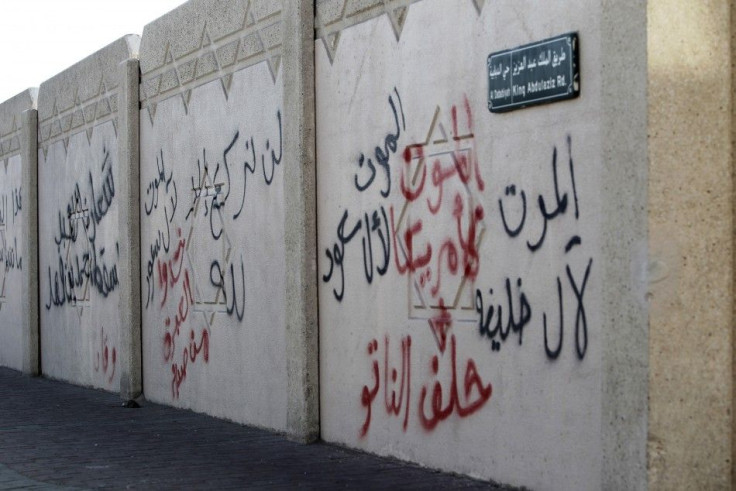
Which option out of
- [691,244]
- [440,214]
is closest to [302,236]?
[440,214]

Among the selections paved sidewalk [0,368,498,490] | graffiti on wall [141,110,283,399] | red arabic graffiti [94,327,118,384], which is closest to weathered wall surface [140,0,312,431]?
graffiti on wall [141,110,283,399]

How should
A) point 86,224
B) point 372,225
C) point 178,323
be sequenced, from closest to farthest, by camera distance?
point 372,225 → point 178,323 → point 86,224

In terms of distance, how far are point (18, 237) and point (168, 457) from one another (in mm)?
10076

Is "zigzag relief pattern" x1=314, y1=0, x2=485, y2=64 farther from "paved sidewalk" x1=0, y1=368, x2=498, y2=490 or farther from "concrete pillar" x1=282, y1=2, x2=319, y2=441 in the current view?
"paved sidewalk" x1=0, y1=368, x2=498, y2=490

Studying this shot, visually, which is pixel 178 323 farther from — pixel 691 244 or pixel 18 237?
pixel 691 244

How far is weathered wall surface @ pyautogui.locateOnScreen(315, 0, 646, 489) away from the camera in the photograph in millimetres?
6242

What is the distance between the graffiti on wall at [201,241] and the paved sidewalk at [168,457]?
0.79m

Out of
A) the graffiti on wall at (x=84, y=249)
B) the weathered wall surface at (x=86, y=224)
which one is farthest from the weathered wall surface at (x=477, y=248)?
the graffiti on wall at (x=84, y=249)

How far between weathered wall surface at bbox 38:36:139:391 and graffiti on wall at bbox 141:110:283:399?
65 centimetres

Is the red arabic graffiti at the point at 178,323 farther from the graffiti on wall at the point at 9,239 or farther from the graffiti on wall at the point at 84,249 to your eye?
the graffiti on wall at the point at 9,239

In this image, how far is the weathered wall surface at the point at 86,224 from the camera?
13.7 meters

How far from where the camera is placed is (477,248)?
7570 millimetres

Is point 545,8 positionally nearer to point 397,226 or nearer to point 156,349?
point 397,226

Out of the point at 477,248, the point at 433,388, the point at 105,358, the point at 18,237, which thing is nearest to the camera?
the point at 477,248
